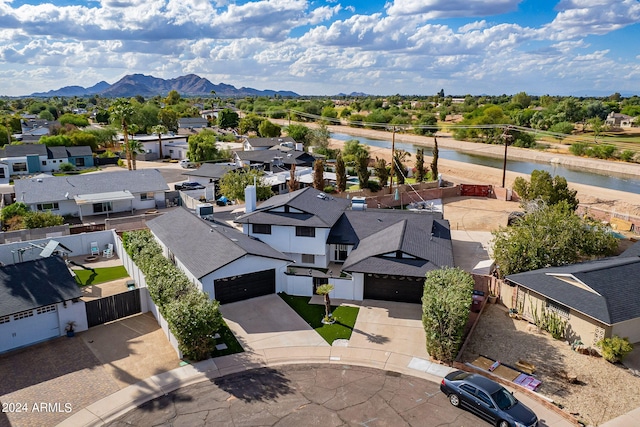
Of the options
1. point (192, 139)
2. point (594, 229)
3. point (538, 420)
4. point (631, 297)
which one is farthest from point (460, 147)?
point (538, 420)

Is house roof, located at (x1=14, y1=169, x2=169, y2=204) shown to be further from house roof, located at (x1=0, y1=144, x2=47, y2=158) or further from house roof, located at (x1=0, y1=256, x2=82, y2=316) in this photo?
house roof, located at (x1=0, y1=144, x2=47, y2=158)

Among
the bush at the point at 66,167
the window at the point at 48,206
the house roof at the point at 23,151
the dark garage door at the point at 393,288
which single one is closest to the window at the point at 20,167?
the house roof at the point at 23,151

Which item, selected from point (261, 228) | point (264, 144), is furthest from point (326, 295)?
point (264, 144)

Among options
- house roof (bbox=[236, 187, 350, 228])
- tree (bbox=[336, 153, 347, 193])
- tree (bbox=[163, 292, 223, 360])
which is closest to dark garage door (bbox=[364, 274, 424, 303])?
house roof (bbox=[236, 187, 350, 228])

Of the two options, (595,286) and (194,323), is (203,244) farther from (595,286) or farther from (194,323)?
(595,286)

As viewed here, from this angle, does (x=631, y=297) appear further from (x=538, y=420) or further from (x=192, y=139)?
(x=192, y=139)

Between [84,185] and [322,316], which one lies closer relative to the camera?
[322,316]
